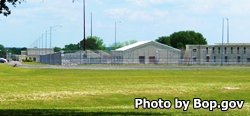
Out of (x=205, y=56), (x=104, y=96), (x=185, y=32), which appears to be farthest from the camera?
(x=185, y=32)

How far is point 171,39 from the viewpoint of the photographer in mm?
188750

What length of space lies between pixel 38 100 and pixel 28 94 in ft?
7.75

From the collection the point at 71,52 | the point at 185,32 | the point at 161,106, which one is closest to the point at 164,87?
the point at 161,106

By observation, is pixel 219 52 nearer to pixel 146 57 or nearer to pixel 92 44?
pixel 146 57

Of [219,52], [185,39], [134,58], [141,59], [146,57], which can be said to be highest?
[185,39]

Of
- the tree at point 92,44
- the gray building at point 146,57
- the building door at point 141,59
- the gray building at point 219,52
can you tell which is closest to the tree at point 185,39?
the tree at point 92,44

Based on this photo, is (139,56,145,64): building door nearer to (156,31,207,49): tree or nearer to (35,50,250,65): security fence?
(35,50,250,65): security fence

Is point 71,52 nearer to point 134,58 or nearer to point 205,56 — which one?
point 134,58

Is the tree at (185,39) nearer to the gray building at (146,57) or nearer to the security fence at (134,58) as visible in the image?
the security fence at (134,58)

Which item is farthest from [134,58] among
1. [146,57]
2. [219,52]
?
[219,52]

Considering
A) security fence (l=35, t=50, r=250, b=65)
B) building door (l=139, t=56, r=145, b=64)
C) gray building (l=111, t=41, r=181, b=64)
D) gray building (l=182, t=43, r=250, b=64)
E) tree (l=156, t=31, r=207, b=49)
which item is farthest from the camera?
tree (l=156, t=31, r=207, b=49)

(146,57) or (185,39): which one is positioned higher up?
(185,39)

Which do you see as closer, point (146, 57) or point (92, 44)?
point (146, 57)

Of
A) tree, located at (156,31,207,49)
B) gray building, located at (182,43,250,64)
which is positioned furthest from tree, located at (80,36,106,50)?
gray building, located at (182,43,250,64)
